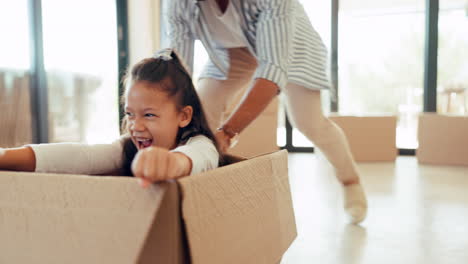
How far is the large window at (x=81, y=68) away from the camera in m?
2.40

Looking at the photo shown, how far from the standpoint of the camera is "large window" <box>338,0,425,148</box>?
3.32 metres

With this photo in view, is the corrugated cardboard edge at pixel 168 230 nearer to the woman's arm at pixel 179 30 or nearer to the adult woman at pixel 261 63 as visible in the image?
the adult woman at pixel 261 63

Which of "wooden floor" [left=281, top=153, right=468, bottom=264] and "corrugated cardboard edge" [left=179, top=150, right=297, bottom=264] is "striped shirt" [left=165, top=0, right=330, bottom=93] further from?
"wooden floor" [left=281, top=153, right=468, bottom=264]

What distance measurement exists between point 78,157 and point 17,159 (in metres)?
0.12

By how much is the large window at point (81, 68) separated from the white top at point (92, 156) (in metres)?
1.72

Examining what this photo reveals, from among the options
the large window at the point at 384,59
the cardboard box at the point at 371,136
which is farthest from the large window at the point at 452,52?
the cardboard box at the point at 371,136

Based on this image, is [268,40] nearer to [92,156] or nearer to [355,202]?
[92,156]

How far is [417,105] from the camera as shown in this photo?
3.38 meters

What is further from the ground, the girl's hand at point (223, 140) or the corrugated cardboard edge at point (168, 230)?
the girl's hand at point (223, 140)

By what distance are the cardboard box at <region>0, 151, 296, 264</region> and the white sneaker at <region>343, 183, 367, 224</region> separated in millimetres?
758

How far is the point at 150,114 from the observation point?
0.73 metres

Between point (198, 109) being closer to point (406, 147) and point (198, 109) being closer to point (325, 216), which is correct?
point (325, 216)

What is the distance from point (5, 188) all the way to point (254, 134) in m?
2.51

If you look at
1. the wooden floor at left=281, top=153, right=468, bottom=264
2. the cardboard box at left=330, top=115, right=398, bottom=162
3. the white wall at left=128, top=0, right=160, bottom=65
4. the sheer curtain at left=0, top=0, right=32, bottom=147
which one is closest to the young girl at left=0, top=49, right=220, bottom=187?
the wooden floor at left=281, top=153, right=468, bottom=264
